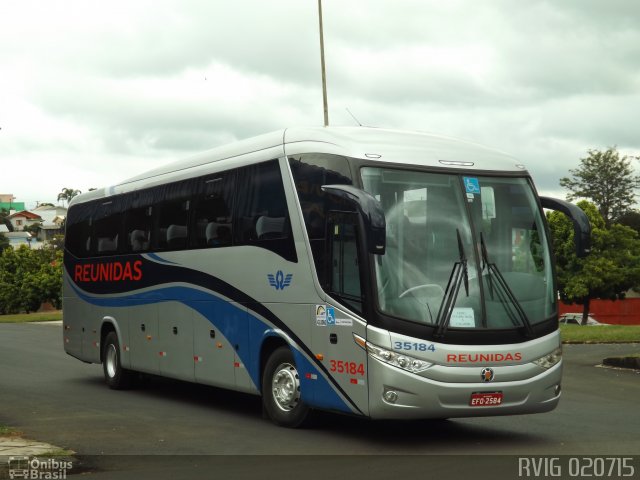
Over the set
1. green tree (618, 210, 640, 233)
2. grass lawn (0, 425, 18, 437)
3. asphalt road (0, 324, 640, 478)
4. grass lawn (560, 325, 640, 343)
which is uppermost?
green tree (618, 210, 640, 233)

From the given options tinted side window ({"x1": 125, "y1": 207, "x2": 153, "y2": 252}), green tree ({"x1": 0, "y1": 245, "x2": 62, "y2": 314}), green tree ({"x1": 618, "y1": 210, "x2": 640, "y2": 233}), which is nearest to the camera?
tinted side window ({"x1": 125, "y1": 207, "x2": 153, "y2": 252})

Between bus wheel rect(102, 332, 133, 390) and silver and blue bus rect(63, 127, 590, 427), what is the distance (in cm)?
382

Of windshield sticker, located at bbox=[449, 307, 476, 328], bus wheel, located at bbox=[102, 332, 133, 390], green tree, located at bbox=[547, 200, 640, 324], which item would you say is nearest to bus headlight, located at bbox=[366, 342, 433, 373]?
windshield sticker, located at bbox=[449, 307, 476, 328]

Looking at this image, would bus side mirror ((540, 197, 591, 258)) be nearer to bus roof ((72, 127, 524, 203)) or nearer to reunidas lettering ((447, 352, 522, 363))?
bus roof ((72, 127, 524, 203))

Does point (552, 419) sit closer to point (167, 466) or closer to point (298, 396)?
point (298, 396)

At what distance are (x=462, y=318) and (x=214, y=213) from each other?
16.2 ft

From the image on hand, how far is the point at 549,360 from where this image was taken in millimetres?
11656

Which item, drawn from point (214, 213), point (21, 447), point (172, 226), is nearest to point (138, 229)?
point (172, 226)

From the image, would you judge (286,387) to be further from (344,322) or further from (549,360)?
(549,360)

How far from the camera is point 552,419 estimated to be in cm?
1370

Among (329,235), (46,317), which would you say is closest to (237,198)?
(329,235)

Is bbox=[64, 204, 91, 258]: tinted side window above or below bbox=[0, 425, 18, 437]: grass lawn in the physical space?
above

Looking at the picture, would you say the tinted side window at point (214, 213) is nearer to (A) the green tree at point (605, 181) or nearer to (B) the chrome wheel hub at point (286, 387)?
(B) the chrome wheel hub at point (286, 387)

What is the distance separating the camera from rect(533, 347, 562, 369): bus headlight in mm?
11539
